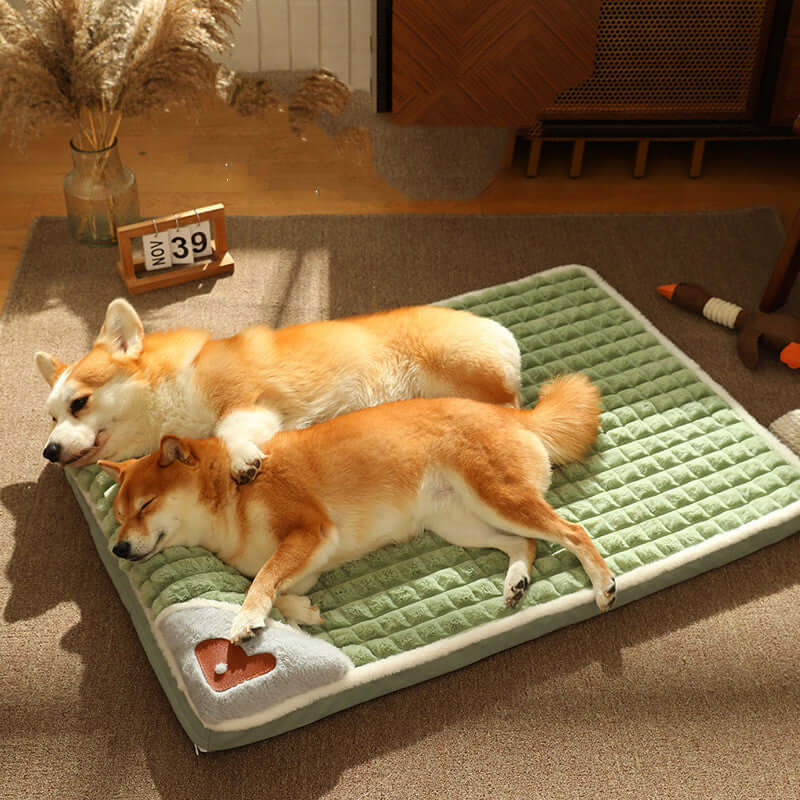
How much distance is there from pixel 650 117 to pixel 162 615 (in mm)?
2166

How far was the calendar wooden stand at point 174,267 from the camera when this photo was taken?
2.54 meters

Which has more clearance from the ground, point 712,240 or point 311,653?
point 712,240

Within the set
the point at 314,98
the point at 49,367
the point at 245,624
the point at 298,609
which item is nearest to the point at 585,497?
the point at 298,609

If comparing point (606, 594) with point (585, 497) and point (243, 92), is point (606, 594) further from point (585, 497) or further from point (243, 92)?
point (243, 92)

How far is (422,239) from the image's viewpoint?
289cm

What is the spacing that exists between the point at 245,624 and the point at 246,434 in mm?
385

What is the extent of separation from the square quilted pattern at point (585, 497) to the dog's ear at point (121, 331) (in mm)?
254

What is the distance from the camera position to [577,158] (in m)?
3.13

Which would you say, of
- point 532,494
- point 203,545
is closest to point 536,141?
point 532,494

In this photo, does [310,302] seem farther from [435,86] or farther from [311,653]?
[311,653]

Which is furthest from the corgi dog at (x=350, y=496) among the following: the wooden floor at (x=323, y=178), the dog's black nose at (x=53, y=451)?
the wooden floor at (x=323, y=178)

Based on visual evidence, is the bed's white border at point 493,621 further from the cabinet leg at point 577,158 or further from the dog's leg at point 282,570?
the cabinet leg at point 577,158

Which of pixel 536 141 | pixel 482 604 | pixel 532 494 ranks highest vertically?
pixel 536 141

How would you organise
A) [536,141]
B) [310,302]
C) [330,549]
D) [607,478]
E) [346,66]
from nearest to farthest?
1. [330,549]
2. [607,478]
3. [310,302]
4. [536,141]
5. [346,66]
